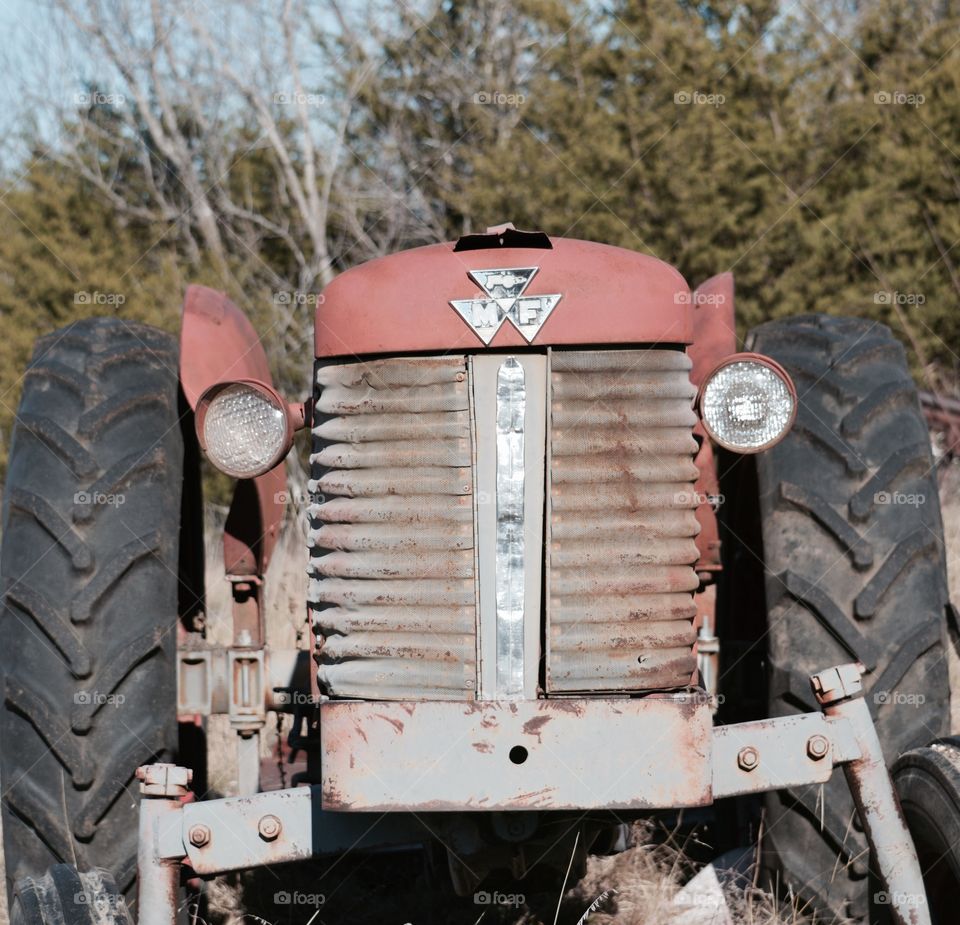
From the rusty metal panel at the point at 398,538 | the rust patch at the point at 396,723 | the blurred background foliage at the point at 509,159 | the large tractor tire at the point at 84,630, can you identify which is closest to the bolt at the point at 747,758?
the rusty metal panel at the point at 398,538

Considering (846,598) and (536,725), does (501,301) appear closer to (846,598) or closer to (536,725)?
(536,725)

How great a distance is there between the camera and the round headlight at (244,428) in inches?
128

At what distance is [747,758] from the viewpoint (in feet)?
9.76

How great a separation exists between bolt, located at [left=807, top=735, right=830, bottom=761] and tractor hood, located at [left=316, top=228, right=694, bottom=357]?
0.90 metres

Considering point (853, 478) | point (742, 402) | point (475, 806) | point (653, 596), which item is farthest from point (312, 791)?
point (853, 478)

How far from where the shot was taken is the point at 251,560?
405cm

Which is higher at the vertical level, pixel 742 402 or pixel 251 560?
pixel 742 402

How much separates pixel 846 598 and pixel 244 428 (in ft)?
5.12

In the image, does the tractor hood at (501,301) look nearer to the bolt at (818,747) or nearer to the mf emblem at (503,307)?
the mf emblem at (503,307)

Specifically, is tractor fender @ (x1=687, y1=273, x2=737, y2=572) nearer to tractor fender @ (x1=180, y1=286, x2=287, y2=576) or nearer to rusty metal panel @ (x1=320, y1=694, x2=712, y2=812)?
rusty metal panel @ (x1=320, y1=694, x2=712, y2=812)

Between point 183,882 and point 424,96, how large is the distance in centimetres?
1566

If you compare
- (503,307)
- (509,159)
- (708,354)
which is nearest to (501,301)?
(503,307)

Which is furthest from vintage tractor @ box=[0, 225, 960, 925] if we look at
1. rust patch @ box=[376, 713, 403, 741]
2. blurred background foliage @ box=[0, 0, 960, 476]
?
blurred background foliage @ box=[0, 0, 960, 476]

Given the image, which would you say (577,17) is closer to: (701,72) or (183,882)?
(701,72)
